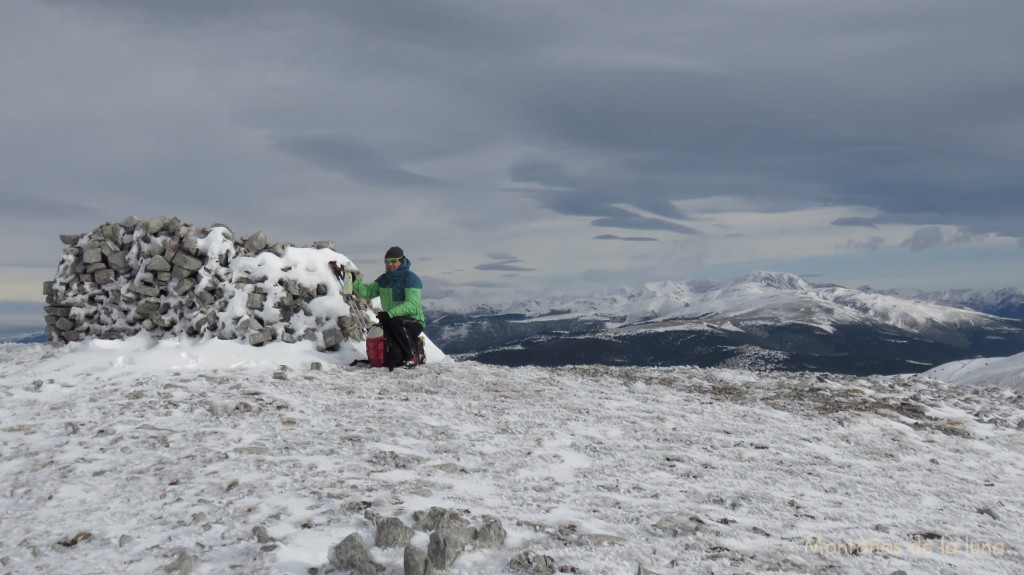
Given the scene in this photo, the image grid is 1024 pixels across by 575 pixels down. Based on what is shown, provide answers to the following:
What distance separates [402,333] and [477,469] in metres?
8.67

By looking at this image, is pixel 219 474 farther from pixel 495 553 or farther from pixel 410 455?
pixel 495 553

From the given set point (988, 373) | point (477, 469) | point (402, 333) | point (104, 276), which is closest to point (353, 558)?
point (477, 469)

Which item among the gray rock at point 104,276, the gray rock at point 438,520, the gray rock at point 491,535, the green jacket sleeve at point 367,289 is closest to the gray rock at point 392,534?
the gray rock at point 438,520

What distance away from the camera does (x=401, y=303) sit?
17625 mm

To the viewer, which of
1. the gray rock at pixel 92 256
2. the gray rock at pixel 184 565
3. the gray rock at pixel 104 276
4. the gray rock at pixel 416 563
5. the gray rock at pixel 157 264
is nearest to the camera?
the gray rock at pixel 416 563

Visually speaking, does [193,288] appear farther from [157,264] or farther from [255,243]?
[255,243]

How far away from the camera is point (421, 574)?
5535 mm

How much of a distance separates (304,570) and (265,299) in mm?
13626

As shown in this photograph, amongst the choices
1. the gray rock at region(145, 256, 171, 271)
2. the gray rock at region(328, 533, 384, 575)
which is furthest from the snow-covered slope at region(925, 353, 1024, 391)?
the gray rock at region(145, 256, 171, 271)

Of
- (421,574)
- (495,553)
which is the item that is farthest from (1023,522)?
(421,574)

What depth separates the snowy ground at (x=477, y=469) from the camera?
6.64 m

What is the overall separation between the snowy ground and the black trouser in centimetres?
91

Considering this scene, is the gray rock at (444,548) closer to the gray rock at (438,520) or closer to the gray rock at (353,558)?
the gray rock at (438,520)

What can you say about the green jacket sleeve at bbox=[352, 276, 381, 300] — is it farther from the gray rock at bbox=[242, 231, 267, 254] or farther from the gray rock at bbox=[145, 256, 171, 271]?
the gray rock at bbox=[145, 256, 171, 271]
